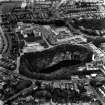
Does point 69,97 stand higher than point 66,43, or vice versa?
point 66,43

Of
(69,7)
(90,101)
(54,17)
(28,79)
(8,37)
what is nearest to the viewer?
(90,101)

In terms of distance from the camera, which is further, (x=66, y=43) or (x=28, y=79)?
(x=66, y=43)

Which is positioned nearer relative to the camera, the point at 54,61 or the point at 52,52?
the point at 54,61

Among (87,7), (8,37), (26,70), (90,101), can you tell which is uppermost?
(87,7)

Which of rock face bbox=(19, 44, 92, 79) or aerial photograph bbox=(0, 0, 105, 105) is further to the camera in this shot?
rock face bbox=(19, 44, 92, 79)

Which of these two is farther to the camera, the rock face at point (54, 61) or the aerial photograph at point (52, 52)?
the rock face at point (54, 61)

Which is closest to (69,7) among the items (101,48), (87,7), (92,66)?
(87,7)

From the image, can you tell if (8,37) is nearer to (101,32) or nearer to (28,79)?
Result: (28,79)

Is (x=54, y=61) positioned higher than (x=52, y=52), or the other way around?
(x=52, y=52)
